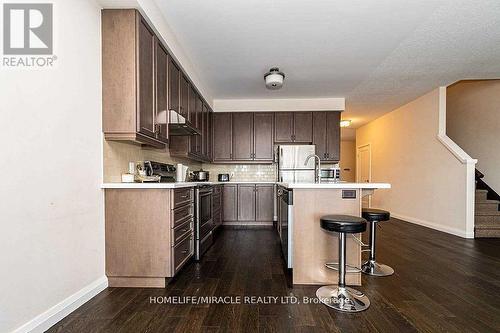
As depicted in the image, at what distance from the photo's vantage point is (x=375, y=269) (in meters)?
2.61

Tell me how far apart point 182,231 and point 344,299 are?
1598 millimetres

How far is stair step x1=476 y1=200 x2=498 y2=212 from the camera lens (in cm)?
432

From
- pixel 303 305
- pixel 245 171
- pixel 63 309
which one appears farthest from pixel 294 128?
pixel 63 309

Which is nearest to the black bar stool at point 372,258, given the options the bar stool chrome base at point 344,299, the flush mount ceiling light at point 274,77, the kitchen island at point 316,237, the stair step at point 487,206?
the kitchen island at point 316,237

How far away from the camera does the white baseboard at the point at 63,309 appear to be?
154 cm

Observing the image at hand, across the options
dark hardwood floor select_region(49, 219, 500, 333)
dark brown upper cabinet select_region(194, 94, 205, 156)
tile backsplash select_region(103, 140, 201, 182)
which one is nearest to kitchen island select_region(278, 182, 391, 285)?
dark hardwood floor select_region(49, 219, 500, 333)

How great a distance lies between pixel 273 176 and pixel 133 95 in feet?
12.4

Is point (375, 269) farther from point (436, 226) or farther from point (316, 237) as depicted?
point (436, 226)

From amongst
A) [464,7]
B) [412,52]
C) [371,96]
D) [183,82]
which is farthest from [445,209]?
[183,82]

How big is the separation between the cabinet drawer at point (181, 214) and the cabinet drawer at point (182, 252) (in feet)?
0.71

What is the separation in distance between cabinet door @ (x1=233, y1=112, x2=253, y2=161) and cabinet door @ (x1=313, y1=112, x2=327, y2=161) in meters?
1.34

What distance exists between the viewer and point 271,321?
1713 mm

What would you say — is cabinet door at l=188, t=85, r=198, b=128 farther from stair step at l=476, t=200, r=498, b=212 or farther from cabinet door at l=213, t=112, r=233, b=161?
stair step at l=476, t=200, r=498, b=212

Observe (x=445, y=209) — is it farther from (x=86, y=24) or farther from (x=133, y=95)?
(x=86, y=24)
